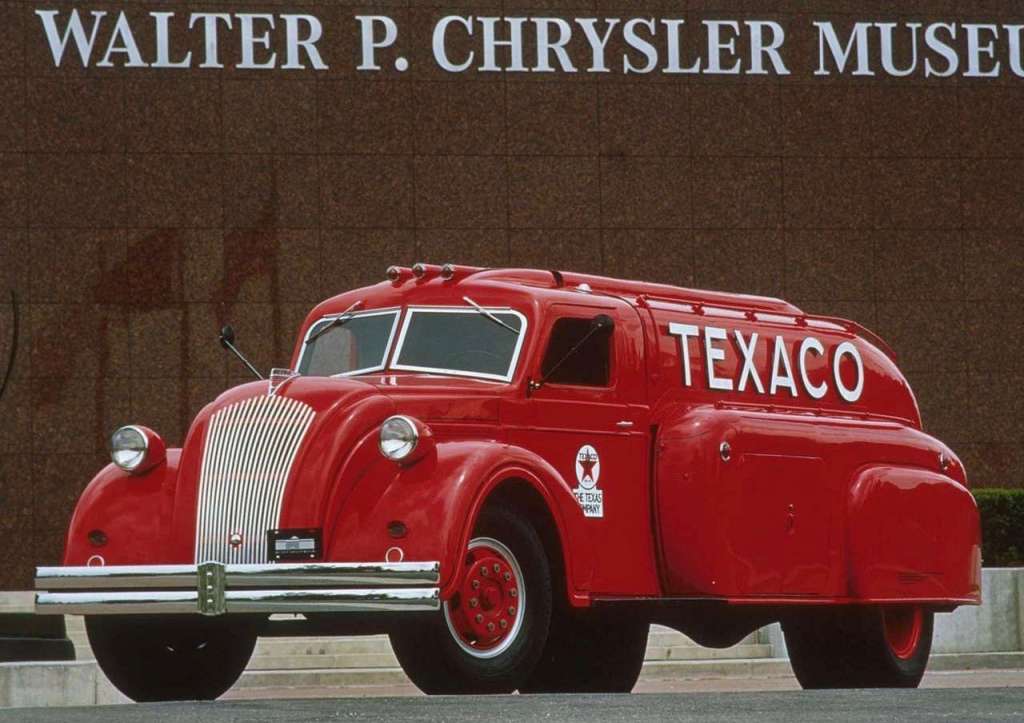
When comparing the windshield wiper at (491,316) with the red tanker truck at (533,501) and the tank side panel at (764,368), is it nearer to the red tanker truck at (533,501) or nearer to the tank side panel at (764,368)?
→ the red tanker truck at (533,501)

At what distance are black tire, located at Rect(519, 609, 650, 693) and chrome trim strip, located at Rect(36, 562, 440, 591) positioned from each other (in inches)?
A: 82.0

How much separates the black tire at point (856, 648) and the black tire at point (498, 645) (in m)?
3.09

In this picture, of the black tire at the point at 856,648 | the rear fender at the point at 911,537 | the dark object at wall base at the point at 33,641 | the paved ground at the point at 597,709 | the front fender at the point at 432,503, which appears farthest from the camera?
the dark object at wall base at the point at 33,641

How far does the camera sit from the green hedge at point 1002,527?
2038 centimetres

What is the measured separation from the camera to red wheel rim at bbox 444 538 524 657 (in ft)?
34.3

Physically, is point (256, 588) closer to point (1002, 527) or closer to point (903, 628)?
point (903, 628)

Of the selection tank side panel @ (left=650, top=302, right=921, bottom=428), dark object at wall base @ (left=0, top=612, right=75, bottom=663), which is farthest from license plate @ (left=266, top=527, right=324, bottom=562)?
dark object at wall base @ (left=0, top=612, right=75, bottom=663)

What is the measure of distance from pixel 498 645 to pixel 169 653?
74.7 inches

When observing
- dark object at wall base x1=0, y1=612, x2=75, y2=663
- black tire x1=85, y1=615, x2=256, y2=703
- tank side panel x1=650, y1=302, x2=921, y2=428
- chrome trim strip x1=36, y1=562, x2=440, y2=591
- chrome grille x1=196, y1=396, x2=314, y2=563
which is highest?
tank side panel x1=650, y1=302, x2=921, y2=428

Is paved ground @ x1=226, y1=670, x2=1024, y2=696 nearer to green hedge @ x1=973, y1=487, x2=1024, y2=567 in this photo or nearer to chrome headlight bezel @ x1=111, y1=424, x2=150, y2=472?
green hedge @ x1=973, y1=487, x2=1024, y2=567

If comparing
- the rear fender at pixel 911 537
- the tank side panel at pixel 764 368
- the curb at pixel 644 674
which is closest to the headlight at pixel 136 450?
the tank side panel at pixel 764 368

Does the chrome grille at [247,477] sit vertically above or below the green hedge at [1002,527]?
above

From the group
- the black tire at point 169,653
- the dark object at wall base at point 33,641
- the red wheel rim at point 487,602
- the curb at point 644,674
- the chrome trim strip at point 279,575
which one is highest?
the chrome trim strip at point 279,575

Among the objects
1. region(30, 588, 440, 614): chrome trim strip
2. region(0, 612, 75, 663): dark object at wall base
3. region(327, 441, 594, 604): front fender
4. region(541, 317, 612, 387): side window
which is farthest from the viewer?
region(0, 612, 75, 663): dark object at wall base
